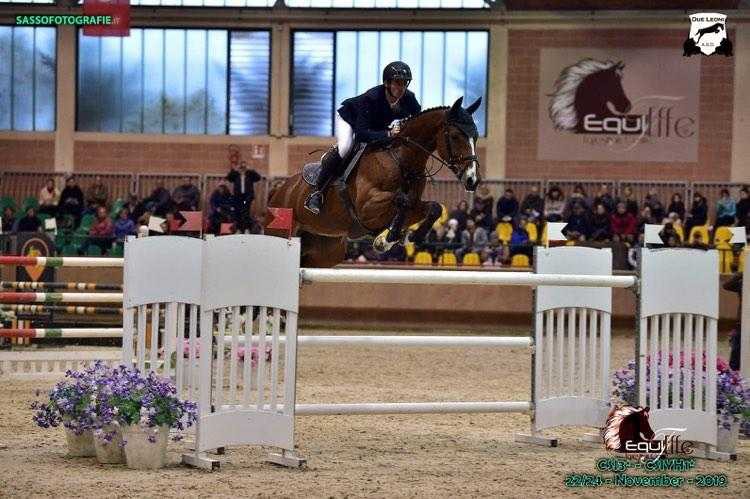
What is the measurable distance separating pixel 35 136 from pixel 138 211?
3.85 m

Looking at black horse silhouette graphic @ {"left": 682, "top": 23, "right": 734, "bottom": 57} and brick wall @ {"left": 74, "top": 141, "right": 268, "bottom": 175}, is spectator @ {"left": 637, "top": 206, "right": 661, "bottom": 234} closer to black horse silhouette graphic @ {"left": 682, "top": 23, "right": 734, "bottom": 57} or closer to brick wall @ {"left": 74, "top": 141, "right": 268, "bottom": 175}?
black horse silhouette graphic @ {"left": 682, "top": 23, "right": 734, "bottom": 57}

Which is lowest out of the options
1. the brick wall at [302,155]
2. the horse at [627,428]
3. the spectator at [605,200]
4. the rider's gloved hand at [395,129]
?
the horse at [627,428]

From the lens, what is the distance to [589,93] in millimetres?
18797

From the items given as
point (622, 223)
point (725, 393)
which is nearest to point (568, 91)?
point (622, 223)

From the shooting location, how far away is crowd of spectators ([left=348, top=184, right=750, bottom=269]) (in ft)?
50.6

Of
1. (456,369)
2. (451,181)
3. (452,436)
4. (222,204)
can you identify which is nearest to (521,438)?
(452,436)

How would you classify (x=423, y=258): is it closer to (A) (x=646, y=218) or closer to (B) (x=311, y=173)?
(A) (x=646, y=218)

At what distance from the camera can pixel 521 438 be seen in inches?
241

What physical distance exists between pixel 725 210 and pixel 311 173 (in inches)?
393

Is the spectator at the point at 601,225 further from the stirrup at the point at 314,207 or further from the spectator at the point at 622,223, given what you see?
the stirrup at the point at 314,207

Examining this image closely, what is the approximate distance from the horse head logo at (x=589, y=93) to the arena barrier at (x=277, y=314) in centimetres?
1323

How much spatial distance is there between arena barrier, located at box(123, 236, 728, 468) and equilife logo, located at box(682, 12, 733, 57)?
1325cm

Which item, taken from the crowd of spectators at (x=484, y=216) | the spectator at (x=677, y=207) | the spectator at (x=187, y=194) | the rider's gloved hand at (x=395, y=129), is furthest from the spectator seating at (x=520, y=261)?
the rider's gloved hand at (x=395, y=129)

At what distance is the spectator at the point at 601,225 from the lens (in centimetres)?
1573
